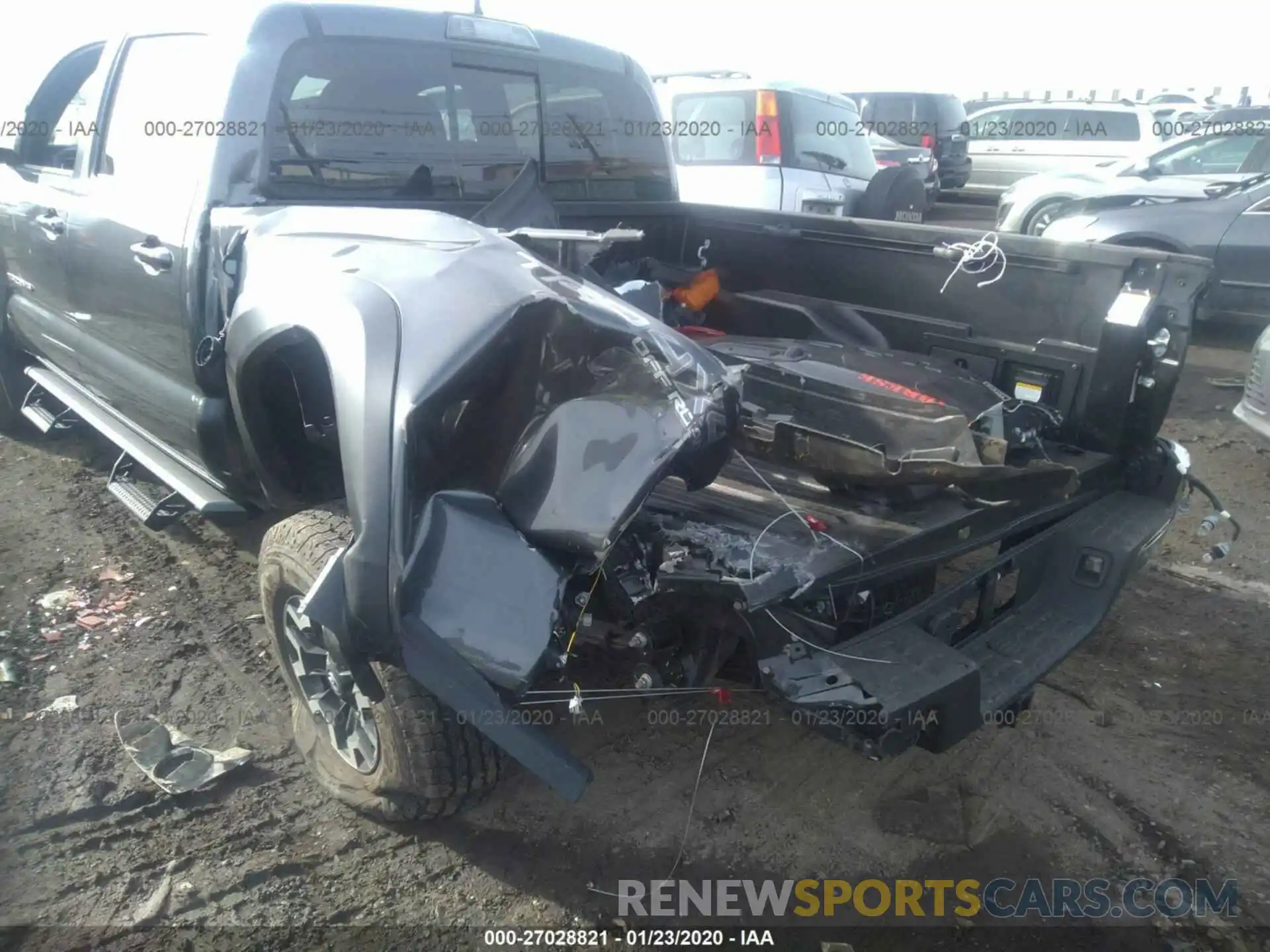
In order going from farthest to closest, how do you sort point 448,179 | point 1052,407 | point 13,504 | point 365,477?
1. point 13,504
2. point 448,179
3. point 1052,407
4. point 365,477

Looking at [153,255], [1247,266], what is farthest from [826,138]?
[153,255]

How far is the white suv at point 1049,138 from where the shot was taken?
13.4 metres

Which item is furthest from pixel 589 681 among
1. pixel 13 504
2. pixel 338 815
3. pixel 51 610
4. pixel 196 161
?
pixel 13 504

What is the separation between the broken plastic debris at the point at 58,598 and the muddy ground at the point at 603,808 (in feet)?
0.14

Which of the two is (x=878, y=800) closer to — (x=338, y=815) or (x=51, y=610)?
(x=338, y=815)

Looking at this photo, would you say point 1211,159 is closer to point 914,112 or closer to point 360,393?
point 914,112

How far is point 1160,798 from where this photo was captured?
9.29ft

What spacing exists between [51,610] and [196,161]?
1.93 metres

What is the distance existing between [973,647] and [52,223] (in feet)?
12.7

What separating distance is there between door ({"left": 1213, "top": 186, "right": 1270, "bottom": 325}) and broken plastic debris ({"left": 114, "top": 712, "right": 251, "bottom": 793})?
772 cm

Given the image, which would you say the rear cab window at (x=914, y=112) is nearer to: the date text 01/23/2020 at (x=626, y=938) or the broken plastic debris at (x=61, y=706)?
→ the broken plastic debris at (x=61, y=706)

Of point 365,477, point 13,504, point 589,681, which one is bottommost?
point 13,504

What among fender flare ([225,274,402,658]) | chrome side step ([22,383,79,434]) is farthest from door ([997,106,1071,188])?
fender flare ([225,274,402,658])

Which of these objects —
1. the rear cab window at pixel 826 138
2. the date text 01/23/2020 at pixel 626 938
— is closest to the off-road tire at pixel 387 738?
the date text 01/23/2020 at pixel 626 938
